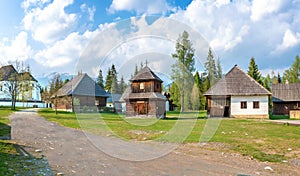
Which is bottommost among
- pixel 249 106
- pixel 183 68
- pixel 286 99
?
pixel 249 106

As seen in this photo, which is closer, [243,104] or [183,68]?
[243,104]

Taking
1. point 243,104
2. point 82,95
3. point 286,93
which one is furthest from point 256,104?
point 82,95

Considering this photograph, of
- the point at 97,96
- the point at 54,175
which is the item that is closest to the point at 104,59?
the point at 54,175

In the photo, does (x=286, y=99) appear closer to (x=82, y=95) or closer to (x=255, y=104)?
(x=255, y=104)

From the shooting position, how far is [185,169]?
8352mm

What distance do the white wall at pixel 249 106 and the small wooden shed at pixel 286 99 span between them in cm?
885

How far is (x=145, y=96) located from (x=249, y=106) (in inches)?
500

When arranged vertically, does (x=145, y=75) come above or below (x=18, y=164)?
above

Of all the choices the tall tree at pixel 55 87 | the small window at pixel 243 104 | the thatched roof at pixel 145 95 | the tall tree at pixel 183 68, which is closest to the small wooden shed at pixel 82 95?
the tall tree at pixel 55 87

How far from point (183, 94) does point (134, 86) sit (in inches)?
273

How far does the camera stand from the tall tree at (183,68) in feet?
98.4

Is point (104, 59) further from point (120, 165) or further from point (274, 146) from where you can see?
point (274, 146)

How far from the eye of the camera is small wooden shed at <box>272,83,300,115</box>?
127 feet

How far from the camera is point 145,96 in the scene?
108ft
